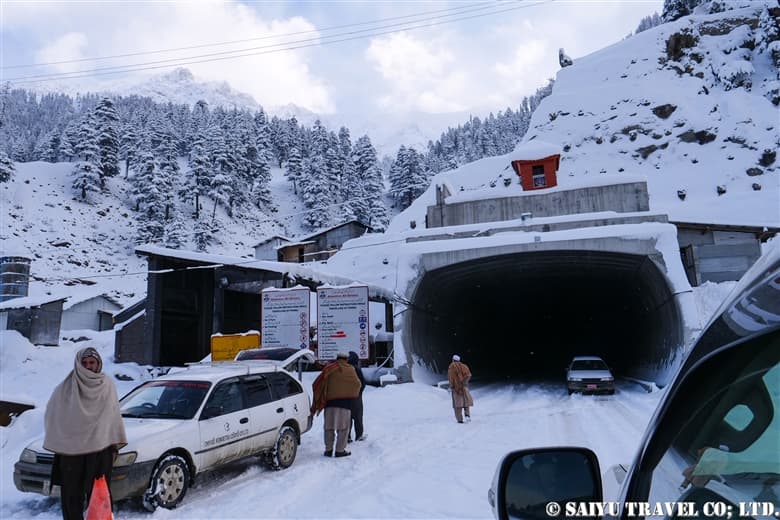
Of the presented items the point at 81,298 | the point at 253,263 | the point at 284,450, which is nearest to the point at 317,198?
the point at 81,298

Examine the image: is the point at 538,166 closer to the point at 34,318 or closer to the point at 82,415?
the point at 82,415

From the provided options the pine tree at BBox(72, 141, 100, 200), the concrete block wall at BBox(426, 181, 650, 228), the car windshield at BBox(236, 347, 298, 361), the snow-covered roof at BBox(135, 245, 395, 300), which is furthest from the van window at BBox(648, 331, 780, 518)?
the pine tree at BBox(72, 141, 100, 200)

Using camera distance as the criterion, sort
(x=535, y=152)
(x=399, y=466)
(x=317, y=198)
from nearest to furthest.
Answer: (x=399, y=466) < (x=535, y=152) < (x=317, y=198)

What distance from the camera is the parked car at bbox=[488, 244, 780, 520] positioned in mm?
1267

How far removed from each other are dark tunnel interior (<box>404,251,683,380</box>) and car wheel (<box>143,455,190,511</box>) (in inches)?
574

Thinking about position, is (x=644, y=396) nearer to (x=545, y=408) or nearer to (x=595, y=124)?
(x=545, y=408)

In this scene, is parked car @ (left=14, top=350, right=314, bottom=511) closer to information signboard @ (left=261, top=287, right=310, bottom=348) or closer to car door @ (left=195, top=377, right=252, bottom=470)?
car door @ (left=195, top=377, right=252, bottom=470)

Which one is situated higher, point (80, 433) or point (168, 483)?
point (80, 433)

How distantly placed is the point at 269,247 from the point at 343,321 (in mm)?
39372

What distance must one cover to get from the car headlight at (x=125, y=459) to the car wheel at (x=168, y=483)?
368 mm

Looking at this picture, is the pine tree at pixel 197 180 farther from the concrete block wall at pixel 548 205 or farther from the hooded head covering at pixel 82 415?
the hooded head covering at pixel 82 415

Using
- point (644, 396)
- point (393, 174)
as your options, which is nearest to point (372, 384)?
point (644, 396)

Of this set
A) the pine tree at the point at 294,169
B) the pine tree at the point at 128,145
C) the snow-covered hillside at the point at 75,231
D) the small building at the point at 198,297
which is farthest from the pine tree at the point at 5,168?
the small building at the point at 198,297

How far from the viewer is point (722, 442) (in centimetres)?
152
